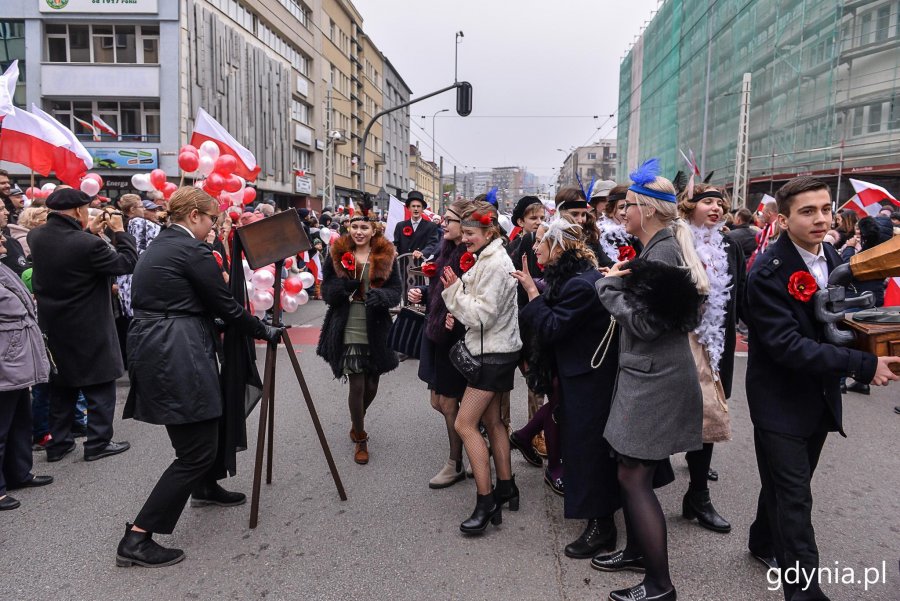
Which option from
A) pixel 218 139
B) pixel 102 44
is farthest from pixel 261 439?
pixel 102 44

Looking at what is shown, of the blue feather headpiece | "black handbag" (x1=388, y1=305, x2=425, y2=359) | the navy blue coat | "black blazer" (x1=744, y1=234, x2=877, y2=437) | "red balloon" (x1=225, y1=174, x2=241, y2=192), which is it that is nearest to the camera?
"black blazer" (x1=744, y1=234, x2=877, y2=437)

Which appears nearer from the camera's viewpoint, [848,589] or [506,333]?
[848,589]

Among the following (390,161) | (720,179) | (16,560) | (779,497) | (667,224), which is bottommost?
(16,560)

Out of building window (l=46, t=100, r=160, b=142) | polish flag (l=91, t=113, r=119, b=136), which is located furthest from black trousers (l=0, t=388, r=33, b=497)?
building window (l=46, t=100, r=160, b=142)

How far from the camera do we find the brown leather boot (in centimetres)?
455

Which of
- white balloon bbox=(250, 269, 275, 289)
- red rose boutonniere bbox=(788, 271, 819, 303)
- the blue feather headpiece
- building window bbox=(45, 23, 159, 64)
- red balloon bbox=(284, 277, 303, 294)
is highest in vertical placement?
building window bbox=(45, 23, 159, 64)

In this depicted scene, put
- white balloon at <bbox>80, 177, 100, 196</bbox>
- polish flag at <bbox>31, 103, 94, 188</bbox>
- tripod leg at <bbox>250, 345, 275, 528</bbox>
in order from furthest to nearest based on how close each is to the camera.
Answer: white balloon at <bbox>80, 177, 100, 196</bbox> < polish flag at <bbox>31, 103, 94, 188</bbox> < tripod leg at <bbox>250, 345, 275, 528</bbox>

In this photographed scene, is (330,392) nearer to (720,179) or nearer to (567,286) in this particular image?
(567,286)

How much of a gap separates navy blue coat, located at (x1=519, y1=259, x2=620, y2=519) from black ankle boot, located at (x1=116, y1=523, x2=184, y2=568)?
2.15 m

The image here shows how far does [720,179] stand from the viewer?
109 ft

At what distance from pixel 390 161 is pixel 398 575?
65.5 m

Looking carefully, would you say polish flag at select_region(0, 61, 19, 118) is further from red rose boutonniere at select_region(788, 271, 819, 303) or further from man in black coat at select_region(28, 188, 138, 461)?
red rose boutonniere at select_region(788, 271, 819, 303)

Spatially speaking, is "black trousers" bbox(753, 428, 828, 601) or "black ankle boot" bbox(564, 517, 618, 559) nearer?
"black trousers" bbox(753, 428, 828, 601)

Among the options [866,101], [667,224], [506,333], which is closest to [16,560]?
[506,333]
